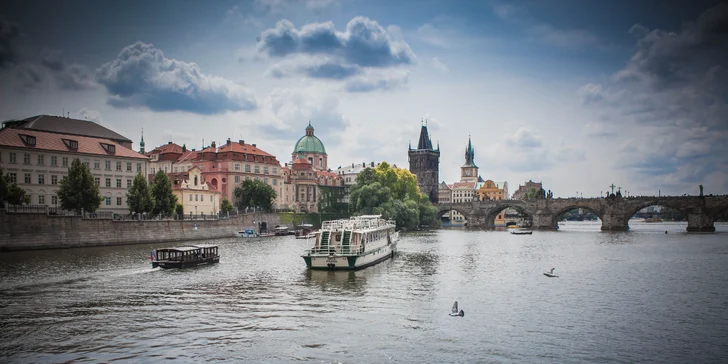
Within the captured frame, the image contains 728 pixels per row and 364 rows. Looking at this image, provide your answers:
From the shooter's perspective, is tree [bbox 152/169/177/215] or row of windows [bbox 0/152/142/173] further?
tree [bbox 152/169/177/215]

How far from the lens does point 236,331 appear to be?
28516 millimetres

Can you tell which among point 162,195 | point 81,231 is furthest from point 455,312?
point 162,195

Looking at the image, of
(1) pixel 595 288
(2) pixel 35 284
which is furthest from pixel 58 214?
(1) pixel 595 288

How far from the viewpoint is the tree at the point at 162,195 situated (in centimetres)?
9238

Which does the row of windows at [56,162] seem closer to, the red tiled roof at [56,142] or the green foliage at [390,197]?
the red tiled roof at [56,142]

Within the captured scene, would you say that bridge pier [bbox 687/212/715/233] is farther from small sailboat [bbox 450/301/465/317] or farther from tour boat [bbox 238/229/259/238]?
small sailboat [bbox 450/301/465/317]

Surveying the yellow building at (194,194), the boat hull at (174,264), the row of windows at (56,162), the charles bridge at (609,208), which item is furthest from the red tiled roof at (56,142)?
the charles bridge at (609,208)

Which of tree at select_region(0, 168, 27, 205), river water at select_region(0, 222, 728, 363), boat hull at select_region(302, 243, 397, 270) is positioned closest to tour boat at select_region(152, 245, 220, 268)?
river water at select_region(0, 222, 728, 363)

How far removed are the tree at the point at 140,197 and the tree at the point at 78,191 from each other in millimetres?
7818

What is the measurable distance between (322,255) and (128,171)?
53342mm

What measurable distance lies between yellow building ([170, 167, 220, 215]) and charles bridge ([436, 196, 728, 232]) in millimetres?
74531

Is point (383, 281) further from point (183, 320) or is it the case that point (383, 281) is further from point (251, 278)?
Answer: point (183, 320)

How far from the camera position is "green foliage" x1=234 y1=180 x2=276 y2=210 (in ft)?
406

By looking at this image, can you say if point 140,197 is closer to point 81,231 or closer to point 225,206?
point 81,231
